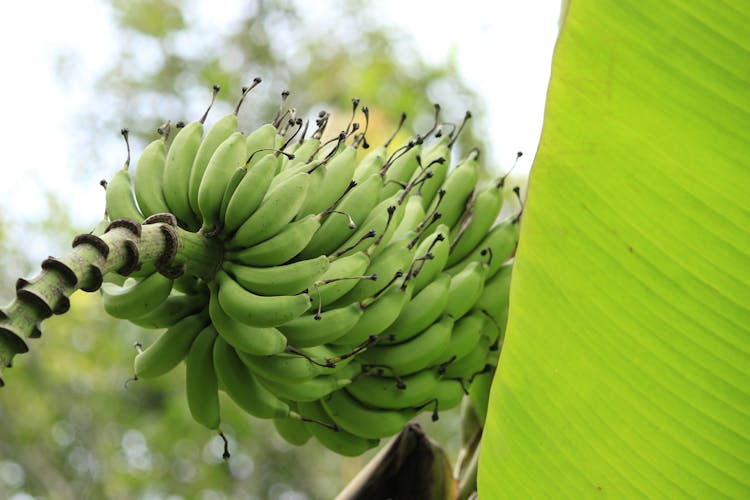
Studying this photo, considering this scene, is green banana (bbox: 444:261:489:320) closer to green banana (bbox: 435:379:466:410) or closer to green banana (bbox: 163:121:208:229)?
green banana (bbox: 435:379:466:410)

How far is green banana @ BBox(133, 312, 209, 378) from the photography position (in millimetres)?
1100

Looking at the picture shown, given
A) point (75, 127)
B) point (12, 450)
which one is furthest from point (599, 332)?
point (75, 127)

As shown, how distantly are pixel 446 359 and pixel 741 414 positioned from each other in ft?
1.55

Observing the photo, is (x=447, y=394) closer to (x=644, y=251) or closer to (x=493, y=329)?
(x=493, y=329)

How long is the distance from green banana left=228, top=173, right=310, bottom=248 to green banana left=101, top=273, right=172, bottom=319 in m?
0.12

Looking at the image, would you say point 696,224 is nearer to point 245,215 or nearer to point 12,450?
point 245,215

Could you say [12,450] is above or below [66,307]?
above

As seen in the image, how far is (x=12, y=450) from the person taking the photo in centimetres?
564

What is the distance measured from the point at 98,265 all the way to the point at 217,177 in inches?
10.7

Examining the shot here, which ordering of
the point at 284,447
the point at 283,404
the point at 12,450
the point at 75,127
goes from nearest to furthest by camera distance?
the point at 283,404 < the point at 12,450 < the point at 284,447 < the point at 75,127

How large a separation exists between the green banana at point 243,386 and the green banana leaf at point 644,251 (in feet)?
1.40

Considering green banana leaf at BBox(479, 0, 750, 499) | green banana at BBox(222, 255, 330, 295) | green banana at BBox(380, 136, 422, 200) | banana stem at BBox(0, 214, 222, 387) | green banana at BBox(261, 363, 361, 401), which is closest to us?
banana stem at BBox(0, 214, 222, 387)

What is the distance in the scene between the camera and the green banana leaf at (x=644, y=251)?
86cm

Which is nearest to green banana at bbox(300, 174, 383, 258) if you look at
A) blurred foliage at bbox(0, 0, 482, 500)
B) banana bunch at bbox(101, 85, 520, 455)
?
banana bunch at bbox(101, 85, 520, 455)
